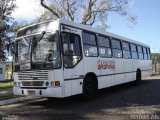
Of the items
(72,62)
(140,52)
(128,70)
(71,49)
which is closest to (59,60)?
(72,62)

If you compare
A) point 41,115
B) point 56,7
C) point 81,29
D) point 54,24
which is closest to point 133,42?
point 81,29

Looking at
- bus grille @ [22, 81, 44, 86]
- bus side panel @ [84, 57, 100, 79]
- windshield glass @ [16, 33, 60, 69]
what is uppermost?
windshield glass @ [16, 33, 60, 69]

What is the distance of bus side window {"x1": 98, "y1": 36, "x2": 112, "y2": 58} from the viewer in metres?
14.4

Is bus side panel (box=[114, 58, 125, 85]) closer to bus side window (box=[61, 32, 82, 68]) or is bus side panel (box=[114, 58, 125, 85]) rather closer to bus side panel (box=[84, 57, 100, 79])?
bus side panel (box=[84, 57, 100, 79])

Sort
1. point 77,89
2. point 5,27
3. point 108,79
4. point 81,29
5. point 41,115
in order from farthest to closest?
point 5,27, point 108,79, point 81,29, point 77,89, point 41,115

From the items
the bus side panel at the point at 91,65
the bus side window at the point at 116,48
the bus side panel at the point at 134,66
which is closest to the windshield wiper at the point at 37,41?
the bus side panel at the point at 91,65

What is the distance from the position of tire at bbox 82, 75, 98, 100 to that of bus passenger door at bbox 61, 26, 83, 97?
0.59 m

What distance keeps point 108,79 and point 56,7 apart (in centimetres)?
2215

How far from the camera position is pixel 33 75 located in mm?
11367

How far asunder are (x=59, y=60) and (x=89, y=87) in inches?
103

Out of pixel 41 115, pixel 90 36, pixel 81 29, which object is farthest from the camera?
pixel 90 36

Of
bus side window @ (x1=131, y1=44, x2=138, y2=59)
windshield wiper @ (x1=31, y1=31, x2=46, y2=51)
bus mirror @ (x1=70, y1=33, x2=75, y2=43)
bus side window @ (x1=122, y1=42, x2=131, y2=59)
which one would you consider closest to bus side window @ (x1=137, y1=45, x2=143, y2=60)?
bus side window @ (x1=131, y1=44, x2=138, y2=59)

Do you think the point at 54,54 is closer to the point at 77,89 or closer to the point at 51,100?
the point at 77,89

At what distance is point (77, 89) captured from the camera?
11.8 m
